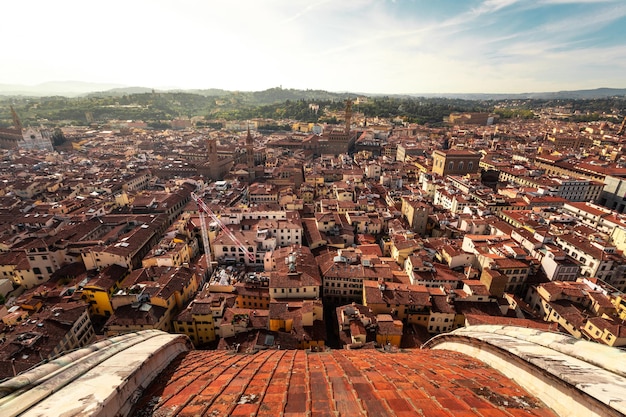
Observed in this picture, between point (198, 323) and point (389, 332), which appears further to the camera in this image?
point (198, 323)

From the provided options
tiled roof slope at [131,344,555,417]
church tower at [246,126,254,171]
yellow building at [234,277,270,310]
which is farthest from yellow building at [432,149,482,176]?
tiled roof slope at [131,344,555,417]

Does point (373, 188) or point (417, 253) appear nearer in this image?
point (417, 253)

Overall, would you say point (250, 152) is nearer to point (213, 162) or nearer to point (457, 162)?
point (213, 162)

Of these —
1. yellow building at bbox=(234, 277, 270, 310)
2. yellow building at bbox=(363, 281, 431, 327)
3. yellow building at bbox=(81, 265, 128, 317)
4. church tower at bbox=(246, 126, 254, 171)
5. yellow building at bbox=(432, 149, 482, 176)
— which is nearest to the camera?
yellow building at bbox=(363, 281, 431, 327)

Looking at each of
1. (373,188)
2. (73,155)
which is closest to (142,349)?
(373,188)

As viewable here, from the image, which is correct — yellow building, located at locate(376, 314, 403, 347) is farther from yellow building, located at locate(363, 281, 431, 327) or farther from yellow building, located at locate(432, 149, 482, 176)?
yellow building, located at locate(432, 149, 482, 176)

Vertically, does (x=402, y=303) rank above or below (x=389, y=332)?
above

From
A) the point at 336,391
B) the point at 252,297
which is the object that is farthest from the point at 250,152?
the point at 336,391

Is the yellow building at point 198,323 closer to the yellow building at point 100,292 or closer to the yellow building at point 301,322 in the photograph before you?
the yellow building at point 301,322

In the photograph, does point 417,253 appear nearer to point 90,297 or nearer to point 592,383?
point 592,383
